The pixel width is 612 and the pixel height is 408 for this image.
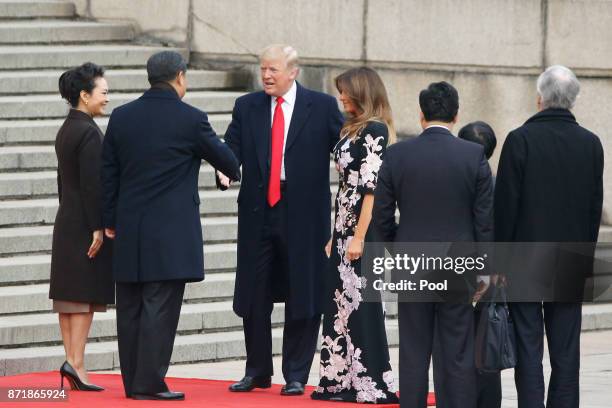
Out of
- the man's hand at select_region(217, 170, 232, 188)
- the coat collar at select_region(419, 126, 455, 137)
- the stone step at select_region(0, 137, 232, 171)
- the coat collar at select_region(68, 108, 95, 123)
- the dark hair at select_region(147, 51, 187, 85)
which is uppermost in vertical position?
the dark hair at select_region(147, 51, 187, 85)

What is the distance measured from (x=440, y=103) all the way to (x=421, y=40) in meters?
6.19

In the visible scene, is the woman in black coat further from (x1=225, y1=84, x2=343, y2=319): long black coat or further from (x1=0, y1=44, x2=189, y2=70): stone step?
(x1=0, y1=44, x2=189, y2=70): stone step

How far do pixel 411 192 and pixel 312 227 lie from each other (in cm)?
169

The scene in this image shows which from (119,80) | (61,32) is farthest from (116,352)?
(61,32)

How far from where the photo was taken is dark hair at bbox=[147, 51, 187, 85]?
356 inches

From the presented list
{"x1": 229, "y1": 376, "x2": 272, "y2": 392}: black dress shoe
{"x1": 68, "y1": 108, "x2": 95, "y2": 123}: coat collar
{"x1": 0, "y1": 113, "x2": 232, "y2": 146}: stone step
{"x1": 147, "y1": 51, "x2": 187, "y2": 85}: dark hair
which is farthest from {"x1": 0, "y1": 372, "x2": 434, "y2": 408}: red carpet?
{"x1": 0, "y1": 113, "x2": 232, "y2": 146}: stone step

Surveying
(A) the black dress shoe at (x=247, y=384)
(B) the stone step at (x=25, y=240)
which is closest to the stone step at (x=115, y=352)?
(B) the stone step at (x=25, y=240)

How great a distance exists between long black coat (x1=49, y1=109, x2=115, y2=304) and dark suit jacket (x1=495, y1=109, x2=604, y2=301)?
8.10ft

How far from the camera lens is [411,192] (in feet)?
25.9

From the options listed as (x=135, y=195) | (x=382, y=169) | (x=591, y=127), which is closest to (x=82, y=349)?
(x=135, y=195)

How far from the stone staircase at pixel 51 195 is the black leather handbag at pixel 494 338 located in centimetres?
350

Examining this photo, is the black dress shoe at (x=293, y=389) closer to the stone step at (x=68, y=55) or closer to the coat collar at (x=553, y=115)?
the coat collar at (x=553, y=115)

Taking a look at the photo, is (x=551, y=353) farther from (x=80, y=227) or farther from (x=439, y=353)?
(x=80, y=227)

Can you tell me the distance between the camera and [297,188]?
945cm
